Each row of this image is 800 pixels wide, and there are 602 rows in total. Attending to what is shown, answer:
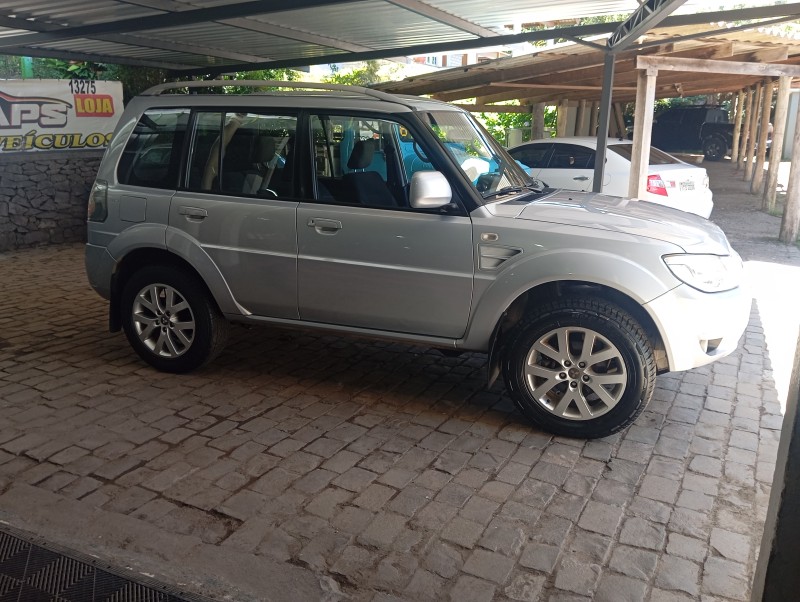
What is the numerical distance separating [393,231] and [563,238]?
1.07 meters

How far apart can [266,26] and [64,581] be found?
22.8 ft

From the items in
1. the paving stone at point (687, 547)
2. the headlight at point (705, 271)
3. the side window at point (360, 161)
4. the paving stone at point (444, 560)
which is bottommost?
the paving stone at point (444, 560)

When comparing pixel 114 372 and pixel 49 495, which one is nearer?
pixel 49 495

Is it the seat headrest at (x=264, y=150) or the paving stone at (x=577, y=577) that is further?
the seat headrest at (x=264, y=150)

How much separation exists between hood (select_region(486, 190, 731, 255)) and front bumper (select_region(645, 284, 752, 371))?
0.97 ft

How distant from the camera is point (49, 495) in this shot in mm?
3879

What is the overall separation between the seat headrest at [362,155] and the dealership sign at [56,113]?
7139mm

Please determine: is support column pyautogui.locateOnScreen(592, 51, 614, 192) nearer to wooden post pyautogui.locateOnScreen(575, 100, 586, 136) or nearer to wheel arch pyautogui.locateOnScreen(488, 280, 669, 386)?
wheel arch pyautogui.locateOnScreen(488, 280, 669, 386)

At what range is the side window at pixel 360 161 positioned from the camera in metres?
4.90

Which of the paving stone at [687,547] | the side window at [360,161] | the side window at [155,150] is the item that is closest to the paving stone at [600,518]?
the paving stone at [687,547]

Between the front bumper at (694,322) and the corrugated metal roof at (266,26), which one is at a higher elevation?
the corrugated metal roof at (266,26)

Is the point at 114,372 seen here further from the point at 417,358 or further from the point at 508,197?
the point at 508,197

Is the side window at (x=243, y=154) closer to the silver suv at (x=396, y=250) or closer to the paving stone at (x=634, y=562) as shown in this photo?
the silver suv at (x=396, y=250)

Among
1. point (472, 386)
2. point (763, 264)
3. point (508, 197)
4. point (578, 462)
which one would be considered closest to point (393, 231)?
point (508, 197)
